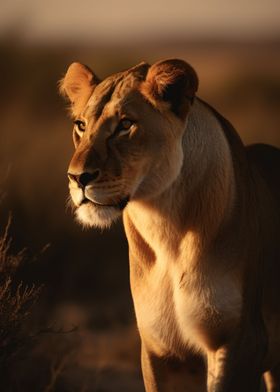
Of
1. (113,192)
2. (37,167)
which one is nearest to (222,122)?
(113,192)

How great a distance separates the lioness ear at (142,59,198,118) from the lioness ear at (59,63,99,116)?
0.97ft

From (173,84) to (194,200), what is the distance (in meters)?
0.43

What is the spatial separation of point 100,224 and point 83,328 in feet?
13.6

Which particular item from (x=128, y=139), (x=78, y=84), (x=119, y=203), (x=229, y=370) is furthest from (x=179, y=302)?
(x=78, y=84)

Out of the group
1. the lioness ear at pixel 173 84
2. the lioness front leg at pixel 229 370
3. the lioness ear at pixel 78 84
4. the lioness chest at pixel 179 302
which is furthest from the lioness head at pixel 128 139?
the lioness front leg at pixel 229 370

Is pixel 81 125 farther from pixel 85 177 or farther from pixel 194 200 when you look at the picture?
pixel 194 200

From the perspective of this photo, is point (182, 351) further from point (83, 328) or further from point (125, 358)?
point (83, 328)

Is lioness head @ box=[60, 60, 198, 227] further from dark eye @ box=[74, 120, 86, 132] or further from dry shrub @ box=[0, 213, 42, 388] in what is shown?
dry shrub @ box=[0, 213, 42, 388]

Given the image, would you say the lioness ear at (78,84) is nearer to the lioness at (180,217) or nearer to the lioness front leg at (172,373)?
the lioness at (180,217)

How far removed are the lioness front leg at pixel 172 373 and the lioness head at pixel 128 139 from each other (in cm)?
66

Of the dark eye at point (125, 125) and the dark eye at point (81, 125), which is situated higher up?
the dark eye at point (125, 125)

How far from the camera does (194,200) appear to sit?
3.97 meters

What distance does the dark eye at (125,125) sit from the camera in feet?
12.3

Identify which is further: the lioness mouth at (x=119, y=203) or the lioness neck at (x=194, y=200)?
the lioness neck at (x=194, y=200)
